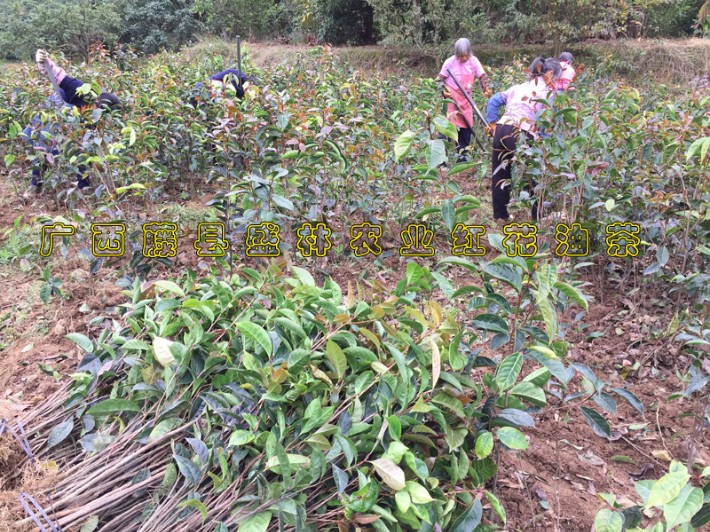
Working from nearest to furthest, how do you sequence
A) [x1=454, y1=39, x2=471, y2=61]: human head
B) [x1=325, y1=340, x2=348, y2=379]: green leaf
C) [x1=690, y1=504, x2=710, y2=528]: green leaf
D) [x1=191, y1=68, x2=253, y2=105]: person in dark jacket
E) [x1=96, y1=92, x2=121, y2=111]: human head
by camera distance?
[x1=690, y1=504, x2=710, y2=528]: green leaf, [x1=325, y1=340, x2=348, y2=379]: green leaf, [x1=191, y1=68, x2=253, y2=105]: person in dark jacket, [x1=96, y1=92, x2=121, y2=111]: human head, [x1=454, y1=39, x2=471, y2=61]: human head

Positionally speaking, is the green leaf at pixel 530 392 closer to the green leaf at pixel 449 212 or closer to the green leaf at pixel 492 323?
the green leaf at pixel 492 323

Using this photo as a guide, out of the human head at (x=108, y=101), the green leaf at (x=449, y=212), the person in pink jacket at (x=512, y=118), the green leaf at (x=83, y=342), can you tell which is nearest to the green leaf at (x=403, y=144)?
the green leaf at (x=449, y=212)

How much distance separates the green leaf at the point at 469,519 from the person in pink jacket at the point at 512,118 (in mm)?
2416

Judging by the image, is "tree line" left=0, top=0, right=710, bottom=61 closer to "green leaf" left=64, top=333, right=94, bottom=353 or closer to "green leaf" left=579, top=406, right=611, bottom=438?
"green leaf" left=64, top=333, right=94, bottom=353

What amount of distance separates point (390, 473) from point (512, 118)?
9.32 feet

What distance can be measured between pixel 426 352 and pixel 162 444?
840 mm

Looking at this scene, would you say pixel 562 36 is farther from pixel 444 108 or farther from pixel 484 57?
pixel 444 108

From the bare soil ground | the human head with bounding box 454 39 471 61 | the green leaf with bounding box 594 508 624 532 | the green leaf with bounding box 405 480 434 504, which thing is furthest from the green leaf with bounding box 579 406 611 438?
the human head with bounding box 454 39 471 61

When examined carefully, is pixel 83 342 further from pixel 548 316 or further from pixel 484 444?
pixel 548 316

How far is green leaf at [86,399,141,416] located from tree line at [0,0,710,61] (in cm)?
1041

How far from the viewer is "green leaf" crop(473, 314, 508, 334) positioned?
143 centimetres

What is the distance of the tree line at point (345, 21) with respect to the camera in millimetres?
10617

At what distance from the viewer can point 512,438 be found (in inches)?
52.4

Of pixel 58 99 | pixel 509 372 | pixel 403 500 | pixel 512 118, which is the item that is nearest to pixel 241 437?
pixel 403 500
